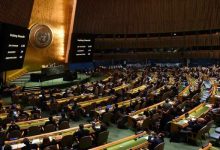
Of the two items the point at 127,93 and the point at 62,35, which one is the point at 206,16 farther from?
the point at 127,93

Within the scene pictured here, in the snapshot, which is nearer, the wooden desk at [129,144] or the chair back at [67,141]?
the wooden desk at [129,144]

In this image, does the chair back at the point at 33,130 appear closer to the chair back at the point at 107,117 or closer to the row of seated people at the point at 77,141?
the row of seated people at the point at 77,141

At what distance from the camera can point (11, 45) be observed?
1773cm

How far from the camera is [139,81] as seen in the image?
79.0ft

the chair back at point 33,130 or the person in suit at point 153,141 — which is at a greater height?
the person in suit at point 153,141

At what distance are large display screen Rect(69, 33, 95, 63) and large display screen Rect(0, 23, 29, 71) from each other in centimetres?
789

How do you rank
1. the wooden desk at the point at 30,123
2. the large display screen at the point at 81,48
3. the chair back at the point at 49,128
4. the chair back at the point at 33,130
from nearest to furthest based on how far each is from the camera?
the chair back at the point at 33,130
the chair back at the point at 49,128
the wooden desk at the point at 30,123
the large display screen at the point at 81,48

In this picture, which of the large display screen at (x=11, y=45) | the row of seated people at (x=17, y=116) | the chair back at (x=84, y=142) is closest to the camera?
the chair back at (x=84, y=142)

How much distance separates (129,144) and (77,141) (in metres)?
2.10

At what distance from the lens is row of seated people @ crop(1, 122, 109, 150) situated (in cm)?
813

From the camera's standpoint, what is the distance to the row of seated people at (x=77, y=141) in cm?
813

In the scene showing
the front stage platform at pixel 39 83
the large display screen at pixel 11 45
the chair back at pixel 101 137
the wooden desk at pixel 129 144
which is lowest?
the chair back at pixel 101 137

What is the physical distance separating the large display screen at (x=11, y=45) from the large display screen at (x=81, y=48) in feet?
25.9

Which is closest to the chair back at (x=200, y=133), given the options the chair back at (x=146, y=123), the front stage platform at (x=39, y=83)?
the chair back at (x=146, y=123)
